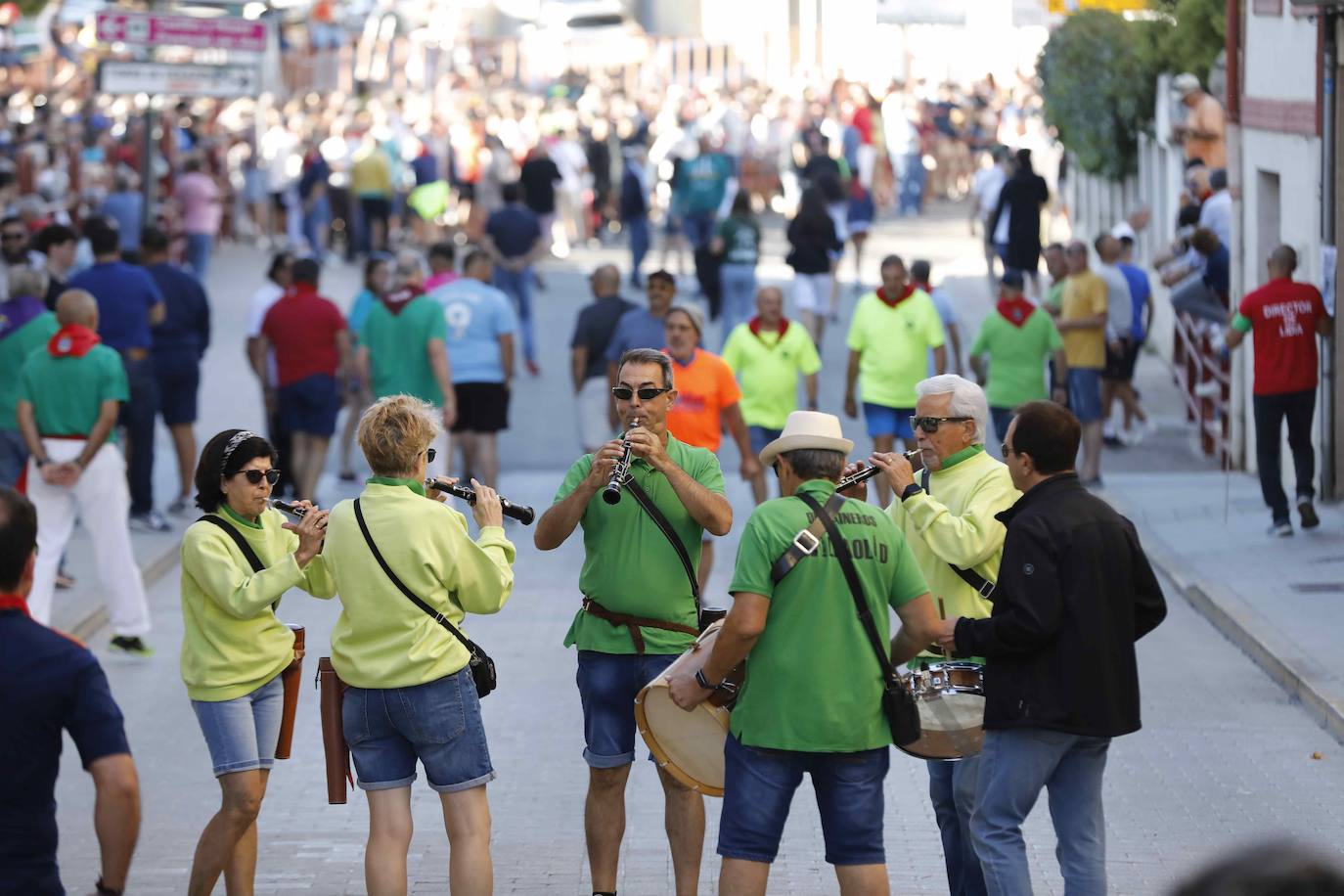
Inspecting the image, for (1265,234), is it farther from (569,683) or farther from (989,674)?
(989,674)

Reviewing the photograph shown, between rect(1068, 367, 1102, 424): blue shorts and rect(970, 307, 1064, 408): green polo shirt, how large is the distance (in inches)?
54.3

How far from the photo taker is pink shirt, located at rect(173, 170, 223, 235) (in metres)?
28.5

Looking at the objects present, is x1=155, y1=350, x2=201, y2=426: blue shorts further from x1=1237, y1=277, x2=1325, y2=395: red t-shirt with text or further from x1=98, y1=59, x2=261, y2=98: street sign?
x1=1237, y1=277, x2=1325, y2=395: red t-shirt with text

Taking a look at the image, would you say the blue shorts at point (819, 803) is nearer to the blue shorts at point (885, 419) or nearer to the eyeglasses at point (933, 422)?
the eyeglasses at point (933, 422)

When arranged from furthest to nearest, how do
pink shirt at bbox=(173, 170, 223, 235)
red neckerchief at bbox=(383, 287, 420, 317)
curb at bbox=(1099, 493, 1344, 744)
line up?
pink shirt at bbox=(173, 170, 223, 235) → red neckerchief at bbox=(383, 287, 420, 317) → curb at bbox=(1099, 493, 1344, 744)

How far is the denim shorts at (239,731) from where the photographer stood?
6344mm

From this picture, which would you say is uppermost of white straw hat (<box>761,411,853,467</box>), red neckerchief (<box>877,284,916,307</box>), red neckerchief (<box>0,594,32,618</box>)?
white straw hat (<box>761,411,853,467</box>)

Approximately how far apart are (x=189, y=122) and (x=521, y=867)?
29239mm

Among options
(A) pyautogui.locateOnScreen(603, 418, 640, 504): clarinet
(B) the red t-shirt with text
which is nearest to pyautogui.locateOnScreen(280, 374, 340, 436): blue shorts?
(B) the red t-shirt with text

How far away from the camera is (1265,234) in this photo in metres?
16.8

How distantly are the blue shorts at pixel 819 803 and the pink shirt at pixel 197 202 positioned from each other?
78.6 ft

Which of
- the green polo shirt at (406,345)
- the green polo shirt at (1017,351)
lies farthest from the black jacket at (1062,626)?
the green polo shirt at (1017,351)

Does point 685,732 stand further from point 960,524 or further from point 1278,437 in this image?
point 1278,437

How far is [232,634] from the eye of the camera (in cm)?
635
